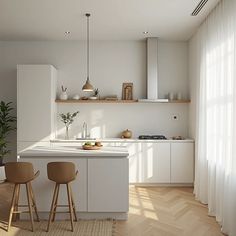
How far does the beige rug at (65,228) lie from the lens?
3801 millimetres

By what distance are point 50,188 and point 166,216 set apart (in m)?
1.66

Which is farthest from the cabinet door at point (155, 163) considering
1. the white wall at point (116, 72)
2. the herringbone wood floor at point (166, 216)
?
the white wall at point (116, 72)

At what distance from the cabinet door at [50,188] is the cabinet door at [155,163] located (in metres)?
2.25

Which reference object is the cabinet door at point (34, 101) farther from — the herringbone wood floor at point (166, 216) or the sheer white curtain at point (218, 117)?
the sheer white curtain at point (218, 117)

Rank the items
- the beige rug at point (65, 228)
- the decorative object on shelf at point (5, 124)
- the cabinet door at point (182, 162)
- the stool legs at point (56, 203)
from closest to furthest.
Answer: the beige rug at point (65, 228) → the stool legs at point (56, 203) → the cabinet door at point (182, 162) → the decorative object on shelf at point (5, 124)

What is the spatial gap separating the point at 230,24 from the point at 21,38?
434cm

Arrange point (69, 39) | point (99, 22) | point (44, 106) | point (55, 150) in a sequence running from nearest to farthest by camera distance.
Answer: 1. point (55, 150)
2. point (99, 22)
3. point (44, 106)
4. point (69, 39)

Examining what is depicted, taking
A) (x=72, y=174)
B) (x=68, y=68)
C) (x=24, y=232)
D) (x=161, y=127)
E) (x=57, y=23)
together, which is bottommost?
(x=24, y=232)

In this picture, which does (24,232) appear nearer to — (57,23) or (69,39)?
(57,23)

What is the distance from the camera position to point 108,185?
13.9ft

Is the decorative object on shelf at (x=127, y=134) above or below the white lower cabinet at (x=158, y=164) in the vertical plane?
above

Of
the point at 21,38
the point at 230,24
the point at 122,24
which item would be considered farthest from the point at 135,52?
the point at 230,24

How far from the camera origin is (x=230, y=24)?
3.98m

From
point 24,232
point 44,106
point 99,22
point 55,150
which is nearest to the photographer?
point 24,232
